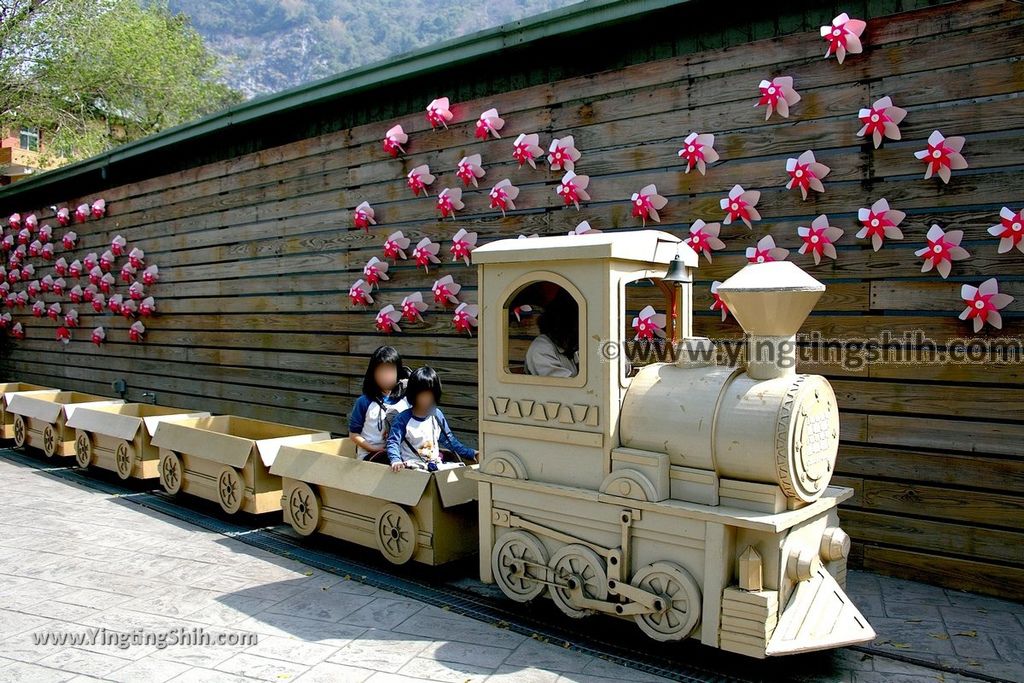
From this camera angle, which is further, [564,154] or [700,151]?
[564,154]

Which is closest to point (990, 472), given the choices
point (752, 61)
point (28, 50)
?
point (752, 61)

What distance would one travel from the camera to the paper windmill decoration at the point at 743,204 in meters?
6.00

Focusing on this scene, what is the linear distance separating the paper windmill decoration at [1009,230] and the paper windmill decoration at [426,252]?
5030mm

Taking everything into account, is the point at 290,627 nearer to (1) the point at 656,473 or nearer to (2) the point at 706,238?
(1) the point at 656,473

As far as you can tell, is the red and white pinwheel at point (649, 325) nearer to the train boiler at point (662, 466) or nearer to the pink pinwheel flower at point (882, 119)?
the train boiler at point (662, 466)

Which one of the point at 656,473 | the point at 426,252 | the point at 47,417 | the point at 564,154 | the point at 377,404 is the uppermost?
the point at 564,154

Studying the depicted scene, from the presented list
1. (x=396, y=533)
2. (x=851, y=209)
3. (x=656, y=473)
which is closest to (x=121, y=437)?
(x=396, y=533)

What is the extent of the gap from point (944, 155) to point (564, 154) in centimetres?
309

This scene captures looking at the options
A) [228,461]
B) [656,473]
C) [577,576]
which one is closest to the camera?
[656,473]

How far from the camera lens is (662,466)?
13.7 ft

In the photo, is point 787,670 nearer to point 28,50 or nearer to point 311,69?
point 28,50

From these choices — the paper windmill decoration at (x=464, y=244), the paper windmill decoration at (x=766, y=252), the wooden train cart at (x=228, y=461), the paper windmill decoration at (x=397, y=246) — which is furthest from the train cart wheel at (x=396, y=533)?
the paper windmill decoration at (x=397, y=246)

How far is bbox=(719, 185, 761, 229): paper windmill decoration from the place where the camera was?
19.7 ft

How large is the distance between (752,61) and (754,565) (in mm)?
4037
